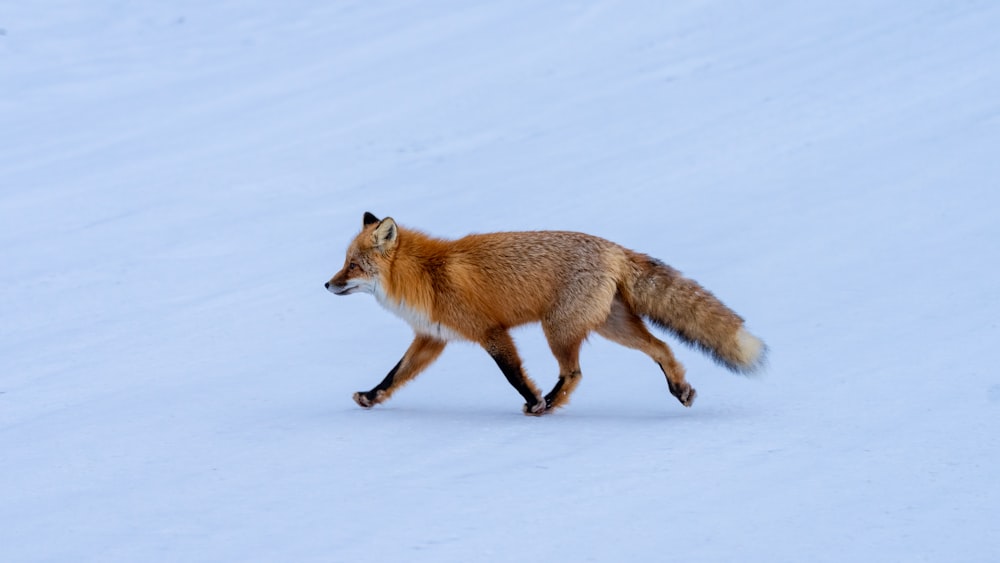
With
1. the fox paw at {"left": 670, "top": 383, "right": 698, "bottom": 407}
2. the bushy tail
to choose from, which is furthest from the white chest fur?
the fox paw at {"left": 670, "top": 383, "right": 698, "bottom": 407}

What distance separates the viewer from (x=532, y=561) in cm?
343

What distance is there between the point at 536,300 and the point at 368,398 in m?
0.98

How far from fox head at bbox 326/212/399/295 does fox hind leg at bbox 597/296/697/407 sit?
3.71 feet

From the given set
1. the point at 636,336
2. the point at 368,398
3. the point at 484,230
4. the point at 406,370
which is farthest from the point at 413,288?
the point at 484,230

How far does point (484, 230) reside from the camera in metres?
8.58

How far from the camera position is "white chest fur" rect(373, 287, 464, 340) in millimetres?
5551

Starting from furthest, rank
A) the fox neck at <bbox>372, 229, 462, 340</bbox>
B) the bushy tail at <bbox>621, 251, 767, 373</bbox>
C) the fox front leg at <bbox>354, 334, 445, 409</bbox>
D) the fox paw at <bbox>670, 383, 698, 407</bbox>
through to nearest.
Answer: the fox front leg at <bbox>354, 334, 445, 409</bbox> < the fox neck at <bbox>372, 229, 462, 340</bbox> < the fox paw at <bbox>670, 383, 698, 407</bbox> < the bushy tail at <bbox>621, 251, 767, 373</bbox>

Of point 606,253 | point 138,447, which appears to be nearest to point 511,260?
point 606,253

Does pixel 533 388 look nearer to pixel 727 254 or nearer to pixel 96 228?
pixel 727 254

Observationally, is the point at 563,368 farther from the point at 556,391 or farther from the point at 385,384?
the point at 385,384

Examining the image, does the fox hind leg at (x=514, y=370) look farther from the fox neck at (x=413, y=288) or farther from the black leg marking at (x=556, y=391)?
the fox neck at (x=413, y=288)

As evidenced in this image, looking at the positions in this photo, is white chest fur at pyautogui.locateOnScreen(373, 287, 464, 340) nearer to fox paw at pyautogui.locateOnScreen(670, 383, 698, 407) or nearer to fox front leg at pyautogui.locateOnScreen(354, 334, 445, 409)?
fox front leg at pyautogui.locateOnScreen(354, 334, 445, 409)

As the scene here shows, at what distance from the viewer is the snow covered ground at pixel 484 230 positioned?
12.6 feet

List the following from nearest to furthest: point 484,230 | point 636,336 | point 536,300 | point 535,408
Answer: point 535,408 → point 536,300 → point 636,336 → point 484,230
